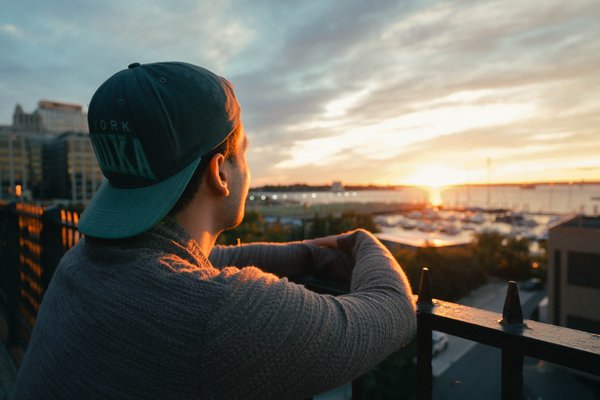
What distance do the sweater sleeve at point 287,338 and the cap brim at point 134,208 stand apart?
257 millimetres

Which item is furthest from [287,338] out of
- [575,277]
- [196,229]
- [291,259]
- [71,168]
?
[71,168]

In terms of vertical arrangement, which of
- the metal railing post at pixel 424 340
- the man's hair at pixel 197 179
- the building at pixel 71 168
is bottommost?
the metal railing post at pixel 424 340

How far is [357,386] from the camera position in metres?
1.27

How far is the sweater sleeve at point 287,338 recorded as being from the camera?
31.4 inches

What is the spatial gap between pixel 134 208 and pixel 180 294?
1.05 ft

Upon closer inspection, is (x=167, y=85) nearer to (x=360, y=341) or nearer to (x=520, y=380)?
(x=360, y=341)

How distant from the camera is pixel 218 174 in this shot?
1119 millimetres

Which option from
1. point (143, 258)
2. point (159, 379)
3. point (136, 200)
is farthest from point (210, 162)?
point (159, 379)

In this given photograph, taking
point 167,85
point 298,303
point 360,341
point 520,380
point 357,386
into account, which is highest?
point 167,85

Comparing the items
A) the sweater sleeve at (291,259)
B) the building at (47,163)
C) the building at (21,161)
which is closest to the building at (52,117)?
the building at (47,163)

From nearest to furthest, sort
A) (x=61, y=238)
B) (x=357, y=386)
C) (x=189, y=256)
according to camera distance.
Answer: (x=189, y=256)
(x=357, y=386)
(x=61, y=238)

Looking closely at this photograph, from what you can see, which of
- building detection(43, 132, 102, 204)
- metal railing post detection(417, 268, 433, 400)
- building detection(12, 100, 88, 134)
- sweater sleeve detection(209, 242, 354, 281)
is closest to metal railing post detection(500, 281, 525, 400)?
metal railing post detection(417, 268, 433, 400)

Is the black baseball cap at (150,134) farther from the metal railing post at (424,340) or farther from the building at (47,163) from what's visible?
the building at (47,163)

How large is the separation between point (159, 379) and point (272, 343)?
0.27 metres
